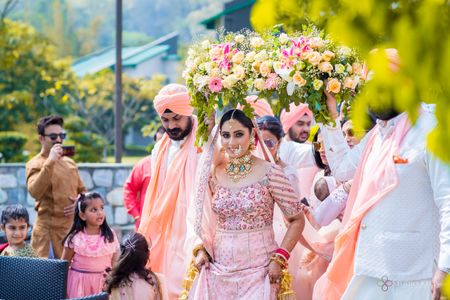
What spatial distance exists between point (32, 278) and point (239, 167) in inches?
59.1

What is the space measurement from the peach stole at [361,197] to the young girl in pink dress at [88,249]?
253 cm

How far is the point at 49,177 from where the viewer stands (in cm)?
929

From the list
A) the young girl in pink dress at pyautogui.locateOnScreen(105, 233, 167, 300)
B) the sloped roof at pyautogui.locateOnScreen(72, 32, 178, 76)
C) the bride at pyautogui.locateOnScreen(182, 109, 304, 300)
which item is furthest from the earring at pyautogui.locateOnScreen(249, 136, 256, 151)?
the sloped roof at pyautogui.locateOnScreen(72, 32, 178, 76)

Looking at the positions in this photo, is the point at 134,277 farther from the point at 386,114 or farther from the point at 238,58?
the point at 386,114

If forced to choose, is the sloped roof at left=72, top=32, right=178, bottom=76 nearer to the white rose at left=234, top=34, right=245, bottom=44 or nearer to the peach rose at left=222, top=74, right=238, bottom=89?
the white rose at left=234, top=34, right=245, bottom=44

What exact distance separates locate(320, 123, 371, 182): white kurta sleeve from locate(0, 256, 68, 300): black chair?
1.79 metres

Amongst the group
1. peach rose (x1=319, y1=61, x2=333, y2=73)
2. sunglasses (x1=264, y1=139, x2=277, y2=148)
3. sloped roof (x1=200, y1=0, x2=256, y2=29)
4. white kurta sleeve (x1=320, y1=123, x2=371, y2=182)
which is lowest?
white kurta sleeve (x1=320, y1=123, x2=371, y2=182)

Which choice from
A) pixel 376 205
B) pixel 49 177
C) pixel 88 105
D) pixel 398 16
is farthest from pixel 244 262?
pixel 88 105

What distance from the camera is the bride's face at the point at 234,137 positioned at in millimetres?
6277

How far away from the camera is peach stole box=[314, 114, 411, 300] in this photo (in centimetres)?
532

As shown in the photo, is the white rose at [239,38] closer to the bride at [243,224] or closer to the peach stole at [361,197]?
the bride at [243,224]

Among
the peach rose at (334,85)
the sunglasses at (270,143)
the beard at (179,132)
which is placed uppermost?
the peach rose at (334,85)

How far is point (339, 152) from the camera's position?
5941 millimetres

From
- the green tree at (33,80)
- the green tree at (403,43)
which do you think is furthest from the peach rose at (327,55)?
the green tree at (33,80)
